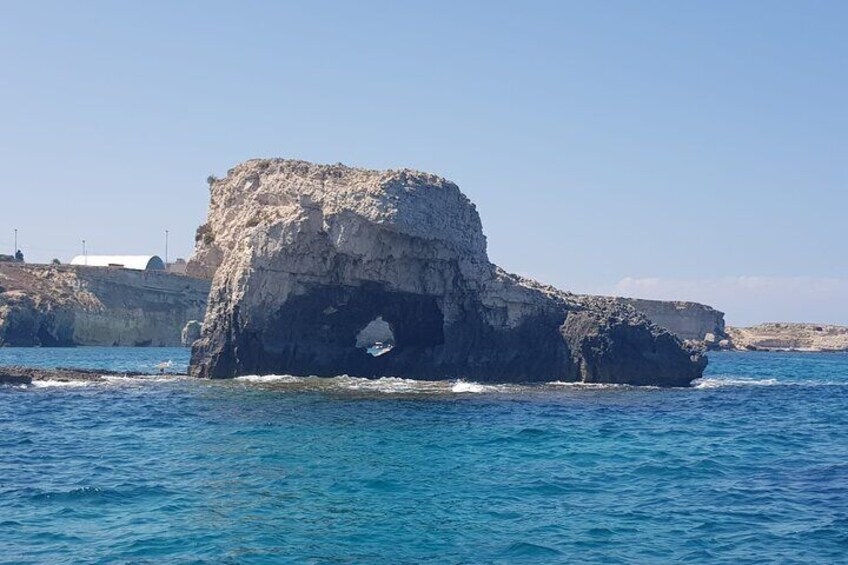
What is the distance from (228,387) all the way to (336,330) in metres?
8.44

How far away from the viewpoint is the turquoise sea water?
49.1ft

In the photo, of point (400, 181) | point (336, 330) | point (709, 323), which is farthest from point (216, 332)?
point (709, 323)

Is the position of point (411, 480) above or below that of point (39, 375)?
below

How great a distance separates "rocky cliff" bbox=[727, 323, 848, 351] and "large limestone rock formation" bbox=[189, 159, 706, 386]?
83968 mm

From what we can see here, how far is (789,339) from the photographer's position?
413 ft

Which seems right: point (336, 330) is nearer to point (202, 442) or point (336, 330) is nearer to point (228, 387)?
point (228, 387)

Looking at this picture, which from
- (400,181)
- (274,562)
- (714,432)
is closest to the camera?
(274,562)

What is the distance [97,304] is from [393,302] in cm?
4663

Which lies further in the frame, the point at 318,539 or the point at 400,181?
the point at 400,181

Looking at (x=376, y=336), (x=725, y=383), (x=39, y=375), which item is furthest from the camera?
(x=376, y=336)

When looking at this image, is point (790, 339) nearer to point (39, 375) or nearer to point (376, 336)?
point (376, 336)

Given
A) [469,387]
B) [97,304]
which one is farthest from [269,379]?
[97,304]

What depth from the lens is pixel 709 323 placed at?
113312 mm

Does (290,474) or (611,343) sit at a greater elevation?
(611,343)
